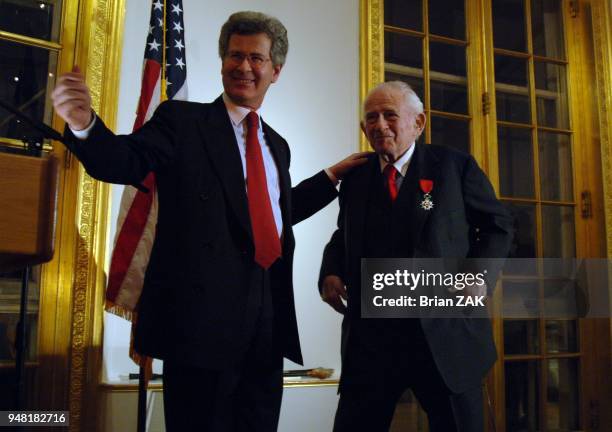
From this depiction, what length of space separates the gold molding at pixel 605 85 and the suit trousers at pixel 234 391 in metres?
A: 2.96

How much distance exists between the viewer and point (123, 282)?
196 cm

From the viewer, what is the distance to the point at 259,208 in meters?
1.34

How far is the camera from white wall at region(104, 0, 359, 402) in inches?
105

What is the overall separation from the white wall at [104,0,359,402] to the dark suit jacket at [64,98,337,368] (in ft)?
4.32

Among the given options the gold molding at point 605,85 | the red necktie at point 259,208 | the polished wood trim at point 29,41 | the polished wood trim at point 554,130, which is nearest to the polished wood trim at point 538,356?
the gold molding at point 605,85

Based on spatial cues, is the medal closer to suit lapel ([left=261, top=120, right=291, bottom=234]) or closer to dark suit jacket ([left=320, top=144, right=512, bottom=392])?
dark suit jacket ([left=320, top=144, right=512, bottom=392])

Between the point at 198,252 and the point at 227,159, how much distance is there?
0.24 meters

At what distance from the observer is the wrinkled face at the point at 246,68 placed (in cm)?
144

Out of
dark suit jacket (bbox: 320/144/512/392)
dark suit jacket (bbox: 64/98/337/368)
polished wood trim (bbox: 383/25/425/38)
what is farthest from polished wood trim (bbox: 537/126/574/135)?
dark suit jacket (bbox: 64/98/337/368)

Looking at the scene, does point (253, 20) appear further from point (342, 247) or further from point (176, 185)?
point (342, 247)

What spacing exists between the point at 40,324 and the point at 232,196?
60.0 inches

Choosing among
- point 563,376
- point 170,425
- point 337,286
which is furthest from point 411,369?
point 563,376

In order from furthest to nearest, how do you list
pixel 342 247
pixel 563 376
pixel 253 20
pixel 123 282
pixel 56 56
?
pixel 563 376 → pixel 56 56 → pixel 123 282 → pixel 342 247 → pixel 253 20

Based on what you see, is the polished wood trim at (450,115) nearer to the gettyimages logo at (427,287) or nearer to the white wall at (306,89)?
the white wall at (306,89)
